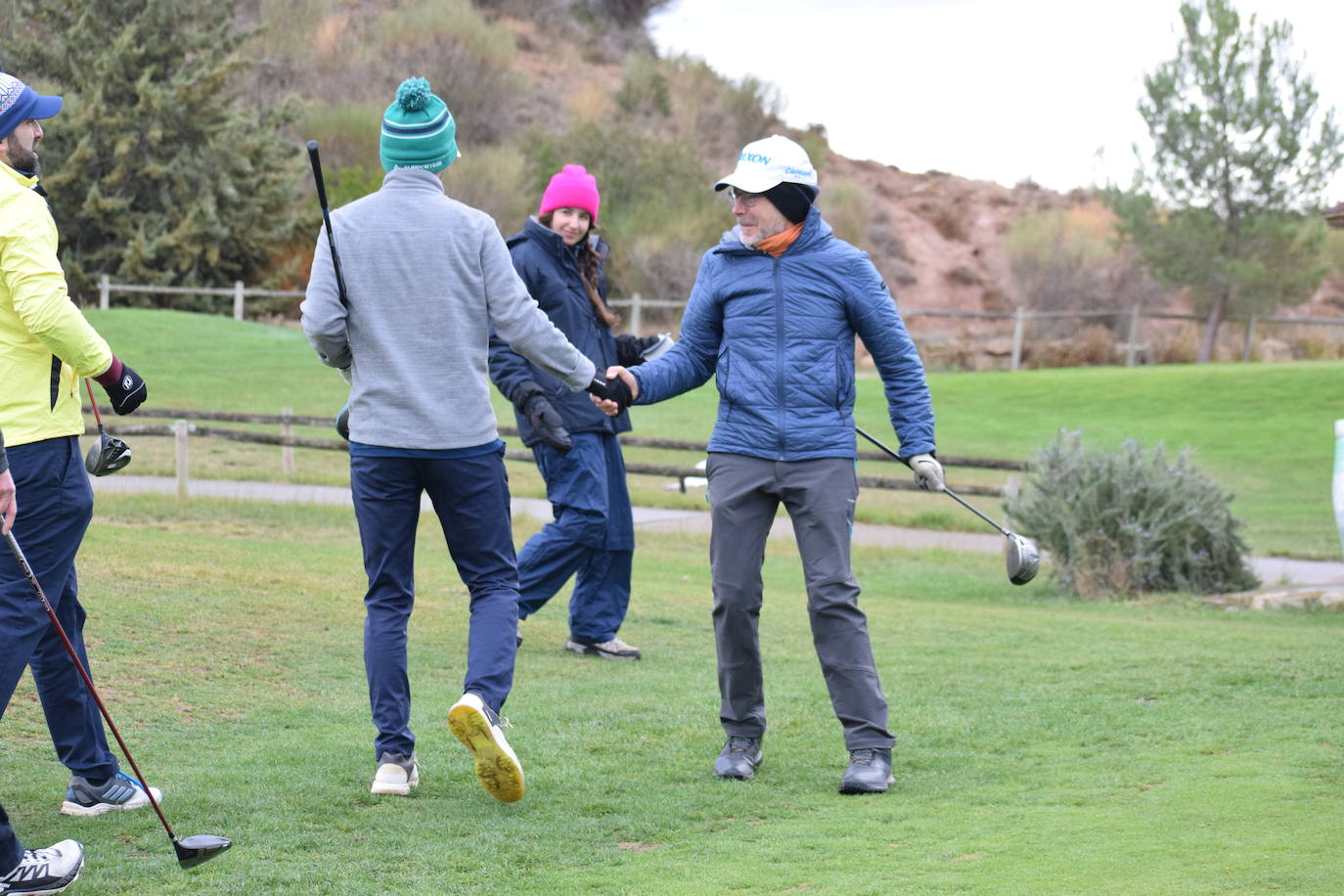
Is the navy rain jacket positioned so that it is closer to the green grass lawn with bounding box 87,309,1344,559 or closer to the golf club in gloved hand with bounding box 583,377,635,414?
the golf club in gloved hand with bounding box 583,377,635,414

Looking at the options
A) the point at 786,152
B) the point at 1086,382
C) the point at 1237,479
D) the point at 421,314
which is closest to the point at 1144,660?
the point at 786,152

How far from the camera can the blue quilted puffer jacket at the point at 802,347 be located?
5172mm

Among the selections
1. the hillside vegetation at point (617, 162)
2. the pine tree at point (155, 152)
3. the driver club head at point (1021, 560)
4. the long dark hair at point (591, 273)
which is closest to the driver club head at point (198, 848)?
the driver club head at point (1021, 560)

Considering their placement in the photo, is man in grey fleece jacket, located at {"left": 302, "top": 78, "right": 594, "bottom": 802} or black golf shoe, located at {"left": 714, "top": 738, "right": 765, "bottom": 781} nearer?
man in grey fleece jacket, located at {"left": 302, "top": 78, "right": 594, "bottom": 802}

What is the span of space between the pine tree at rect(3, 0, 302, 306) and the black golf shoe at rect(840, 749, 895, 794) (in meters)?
37.3

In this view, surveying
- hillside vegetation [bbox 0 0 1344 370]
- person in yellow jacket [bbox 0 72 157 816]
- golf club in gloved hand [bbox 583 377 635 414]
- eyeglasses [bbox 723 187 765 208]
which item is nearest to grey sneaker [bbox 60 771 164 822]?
person in yellow jacket [bbox 0 72 157 816]

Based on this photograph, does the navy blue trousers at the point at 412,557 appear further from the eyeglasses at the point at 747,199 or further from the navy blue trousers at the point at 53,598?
the eyeglasses at the point at 747,199

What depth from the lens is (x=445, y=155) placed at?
5059 millimetres

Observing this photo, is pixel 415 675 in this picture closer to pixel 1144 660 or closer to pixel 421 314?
pixel 421 314

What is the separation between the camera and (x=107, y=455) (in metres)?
4.96

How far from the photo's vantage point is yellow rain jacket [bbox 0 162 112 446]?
409 cm

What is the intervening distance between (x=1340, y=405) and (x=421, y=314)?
25472 mm

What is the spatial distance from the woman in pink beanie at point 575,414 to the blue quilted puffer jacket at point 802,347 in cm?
170

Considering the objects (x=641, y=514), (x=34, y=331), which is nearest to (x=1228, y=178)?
(x=641, y=514)
